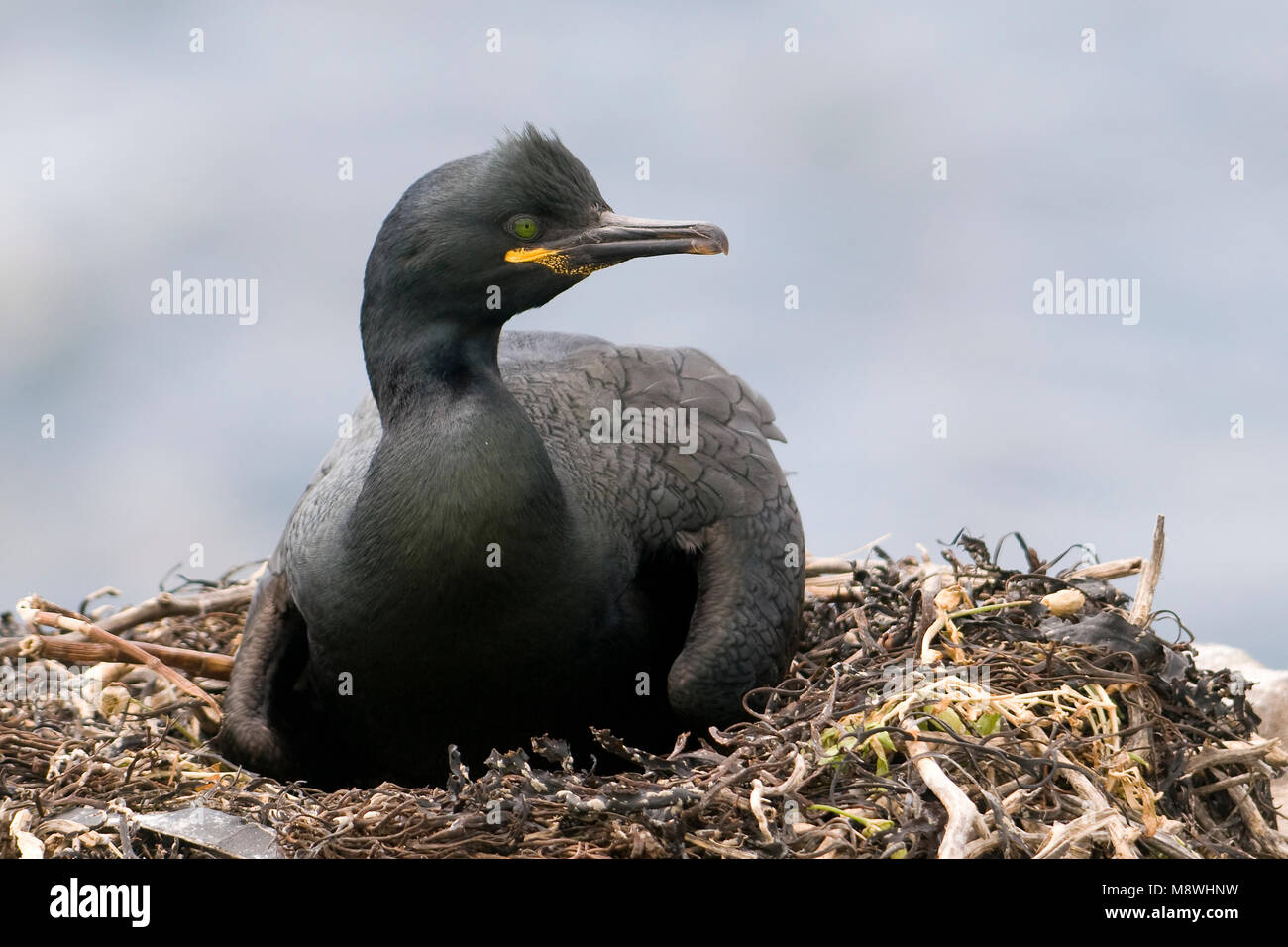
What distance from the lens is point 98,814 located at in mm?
4852

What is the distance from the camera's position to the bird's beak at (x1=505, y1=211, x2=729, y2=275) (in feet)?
17.6

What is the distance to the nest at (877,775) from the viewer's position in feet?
14.1

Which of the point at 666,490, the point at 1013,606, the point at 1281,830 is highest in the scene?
the point at 666,490

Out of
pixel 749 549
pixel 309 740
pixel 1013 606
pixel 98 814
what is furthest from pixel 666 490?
pixel 98 814


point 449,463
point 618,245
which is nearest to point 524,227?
point 618,245

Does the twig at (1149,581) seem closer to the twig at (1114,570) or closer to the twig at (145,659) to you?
the twig at (1114,570)

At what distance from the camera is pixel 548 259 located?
5340 mm

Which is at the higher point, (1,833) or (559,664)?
(559,664)

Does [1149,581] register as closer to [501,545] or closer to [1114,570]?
[1114,570]

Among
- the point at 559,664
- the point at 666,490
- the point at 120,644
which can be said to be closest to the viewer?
the point at 559,664

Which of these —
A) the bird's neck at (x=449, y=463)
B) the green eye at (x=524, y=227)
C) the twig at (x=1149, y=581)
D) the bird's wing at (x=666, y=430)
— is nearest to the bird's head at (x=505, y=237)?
the green eye at (x=524, y=227)
